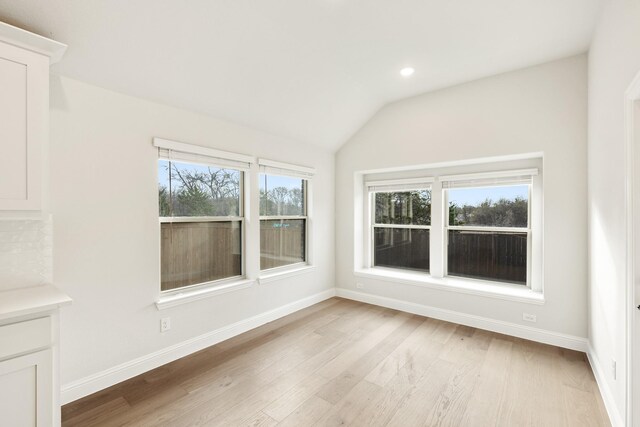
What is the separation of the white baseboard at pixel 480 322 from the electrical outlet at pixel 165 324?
262 cm

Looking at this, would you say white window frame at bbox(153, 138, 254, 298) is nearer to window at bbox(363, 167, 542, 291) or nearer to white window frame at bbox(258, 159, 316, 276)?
white window frame at bbox(258, 159, 316, 276)

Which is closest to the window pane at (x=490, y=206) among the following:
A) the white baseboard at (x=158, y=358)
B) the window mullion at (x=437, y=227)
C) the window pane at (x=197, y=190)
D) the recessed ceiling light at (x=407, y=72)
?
the window mullion at (x=437, y=227)

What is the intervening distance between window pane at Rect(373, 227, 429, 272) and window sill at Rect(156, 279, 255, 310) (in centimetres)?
214

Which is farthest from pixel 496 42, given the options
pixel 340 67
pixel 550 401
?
pixel 550 401

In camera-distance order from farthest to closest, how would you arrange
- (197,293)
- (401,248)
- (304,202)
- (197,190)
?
(401,248)
(304,202)
(197,190)
(197,293)

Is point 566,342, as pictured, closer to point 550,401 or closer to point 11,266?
point 550,401

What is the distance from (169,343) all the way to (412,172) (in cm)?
353

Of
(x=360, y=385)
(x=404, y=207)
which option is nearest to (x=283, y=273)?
(x=360, y=385)

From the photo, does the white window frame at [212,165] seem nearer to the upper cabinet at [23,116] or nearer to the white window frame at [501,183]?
the upper cabinet at [23,116]

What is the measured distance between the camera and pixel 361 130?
14.1 feet

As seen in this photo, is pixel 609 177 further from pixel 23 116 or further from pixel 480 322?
pixel 23 116

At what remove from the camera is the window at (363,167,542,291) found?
3404mm

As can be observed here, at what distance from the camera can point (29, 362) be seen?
1.47 meters

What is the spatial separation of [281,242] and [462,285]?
2357mm
